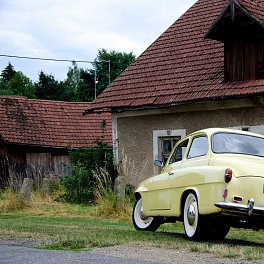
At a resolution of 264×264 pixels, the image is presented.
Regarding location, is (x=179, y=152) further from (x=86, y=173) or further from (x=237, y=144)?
(x=86, y=173)

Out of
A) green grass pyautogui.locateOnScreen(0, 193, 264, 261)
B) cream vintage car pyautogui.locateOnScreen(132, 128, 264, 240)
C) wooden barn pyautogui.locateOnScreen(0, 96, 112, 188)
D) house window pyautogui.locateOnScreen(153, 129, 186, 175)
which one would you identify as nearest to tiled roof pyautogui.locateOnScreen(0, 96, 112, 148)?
wooden barn pyautogui.locateOnScreen(0, 96, 112, 188)

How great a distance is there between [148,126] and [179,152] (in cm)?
868

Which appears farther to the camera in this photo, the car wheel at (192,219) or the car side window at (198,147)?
the car side window at (198,147)

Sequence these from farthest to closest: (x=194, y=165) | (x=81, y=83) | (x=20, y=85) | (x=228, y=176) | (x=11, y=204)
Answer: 1. (x=20, y=85)
2. (x=81, y=83)
3. (x=11, y=204)
4. (x=194, y=165)
5. (x=228, y=176)

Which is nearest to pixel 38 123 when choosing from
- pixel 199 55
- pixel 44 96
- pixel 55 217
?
pixel 199 55

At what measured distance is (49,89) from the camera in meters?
63.9

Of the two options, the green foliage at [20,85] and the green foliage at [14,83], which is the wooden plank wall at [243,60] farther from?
Result: the green foliage at [20,85]

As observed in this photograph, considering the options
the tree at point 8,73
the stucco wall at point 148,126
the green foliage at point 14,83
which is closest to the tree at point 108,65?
the green foliage at point 14,83

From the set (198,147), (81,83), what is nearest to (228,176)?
(198,147)

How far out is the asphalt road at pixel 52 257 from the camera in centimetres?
823

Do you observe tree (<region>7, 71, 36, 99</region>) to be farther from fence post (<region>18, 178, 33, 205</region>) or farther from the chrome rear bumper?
the chrome rear bumper

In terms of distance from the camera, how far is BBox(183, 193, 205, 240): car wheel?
1077 centimetres

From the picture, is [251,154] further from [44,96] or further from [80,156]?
[44,96]

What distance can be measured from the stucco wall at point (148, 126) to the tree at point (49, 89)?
42.3 metres
